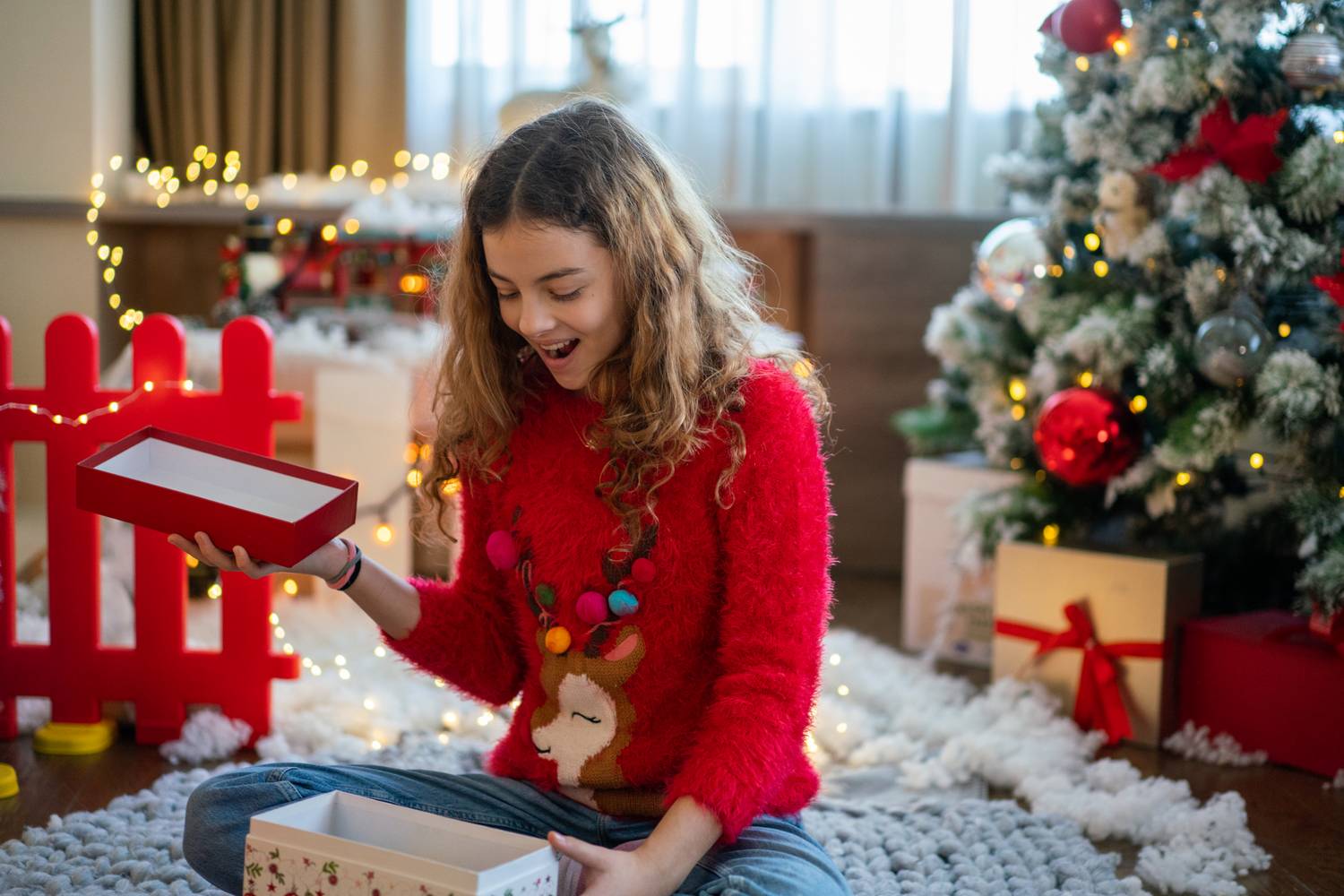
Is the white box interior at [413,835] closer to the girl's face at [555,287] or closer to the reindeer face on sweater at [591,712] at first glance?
the reindeer face on sweater at [591,712]

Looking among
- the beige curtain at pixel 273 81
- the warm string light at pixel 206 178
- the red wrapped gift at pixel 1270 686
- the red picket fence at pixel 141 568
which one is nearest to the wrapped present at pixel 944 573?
the red wrapped gift at pixel 1270 686

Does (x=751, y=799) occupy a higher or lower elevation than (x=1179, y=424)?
lower

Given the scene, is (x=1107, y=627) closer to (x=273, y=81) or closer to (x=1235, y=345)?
(x=1235, y=345)

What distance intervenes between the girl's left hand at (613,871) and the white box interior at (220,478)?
372mm

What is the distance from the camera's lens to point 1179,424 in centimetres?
172

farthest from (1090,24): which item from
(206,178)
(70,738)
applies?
(206,178)

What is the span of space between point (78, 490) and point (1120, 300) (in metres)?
1.34

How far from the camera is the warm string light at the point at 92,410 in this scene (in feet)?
5.28

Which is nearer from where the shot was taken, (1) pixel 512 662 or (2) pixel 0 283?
(1) pixel 512 662

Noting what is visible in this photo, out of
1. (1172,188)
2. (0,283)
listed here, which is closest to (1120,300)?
(1172,188)

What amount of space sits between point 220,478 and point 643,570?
398 millimetres

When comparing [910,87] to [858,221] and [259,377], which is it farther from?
[259,377]

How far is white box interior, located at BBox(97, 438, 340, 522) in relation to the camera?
114 cm

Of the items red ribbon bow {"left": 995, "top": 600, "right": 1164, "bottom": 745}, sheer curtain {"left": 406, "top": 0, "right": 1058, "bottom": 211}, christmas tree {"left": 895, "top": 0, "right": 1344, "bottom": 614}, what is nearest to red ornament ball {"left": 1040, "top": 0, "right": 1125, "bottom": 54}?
christmas tree {"left": 895, "top": 0, "right": 1344, "bottom": 614}
